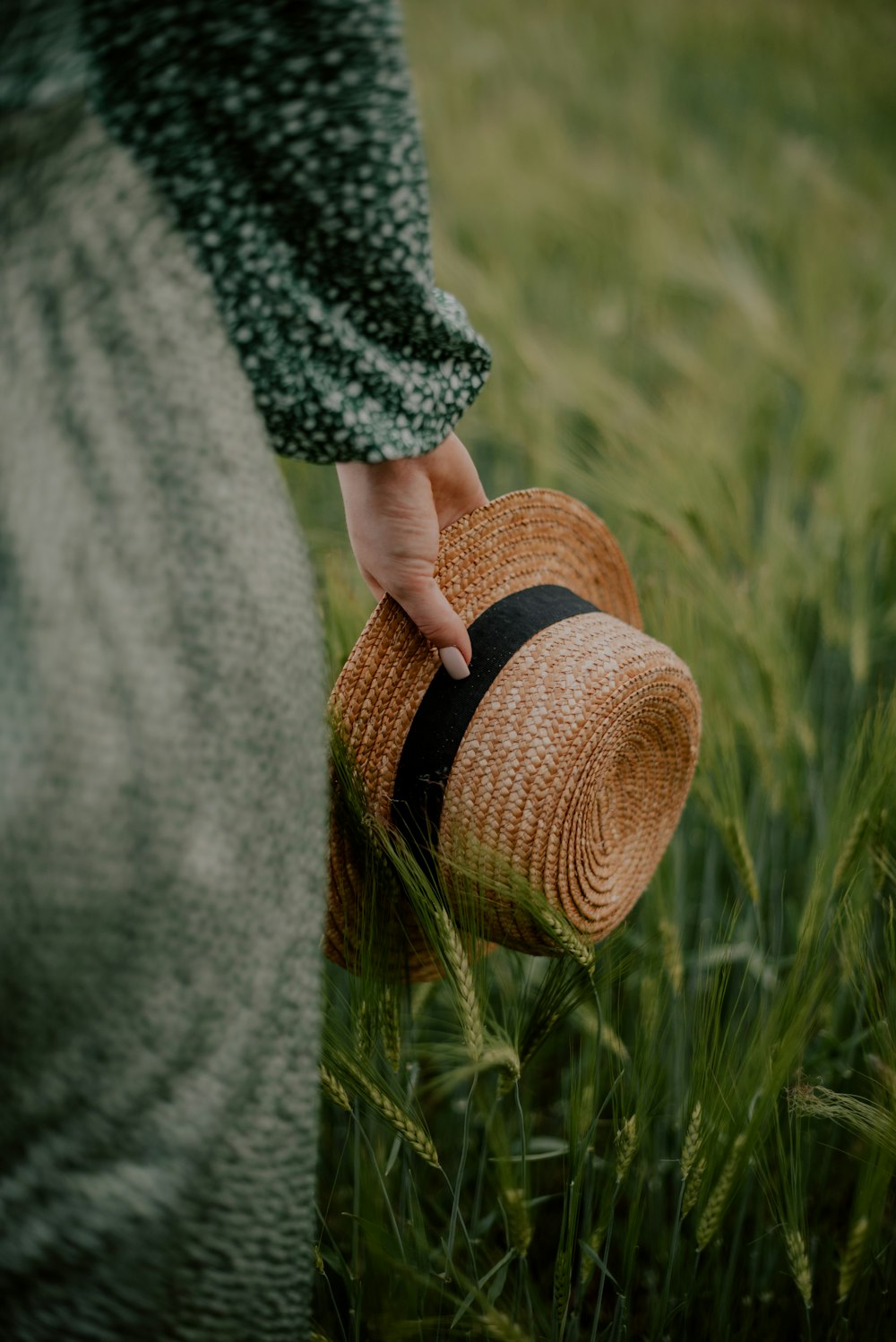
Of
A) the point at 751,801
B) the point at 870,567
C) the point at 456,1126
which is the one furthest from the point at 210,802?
the point at 870,567

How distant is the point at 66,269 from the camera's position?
→ 0.40 metres

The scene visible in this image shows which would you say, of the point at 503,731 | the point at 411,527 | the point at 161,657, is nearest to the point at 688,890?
the point at 503,731

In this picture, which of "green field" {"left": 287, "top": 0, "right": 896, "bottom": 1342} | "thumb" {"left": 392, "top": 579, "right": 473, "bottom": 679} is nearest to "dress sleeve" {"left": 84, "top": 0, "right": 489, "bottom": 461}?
"thumb" {"left": 392, "top": 579, "right": 473, "bottom": 679}

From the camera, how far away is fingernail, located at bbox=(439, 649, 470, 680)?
0.66m

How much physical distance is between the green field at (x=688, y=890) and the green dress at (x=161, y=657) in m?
0.18

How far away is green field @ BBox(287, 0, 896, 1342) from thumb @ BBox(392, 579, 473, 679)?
0.21 metres

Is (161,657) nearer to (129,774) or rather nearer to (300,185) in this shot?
(129,774)

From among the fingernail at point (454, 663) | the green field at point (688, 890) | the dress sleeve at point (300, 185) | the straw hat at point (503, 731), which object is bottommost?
the green field at point (688, 890)

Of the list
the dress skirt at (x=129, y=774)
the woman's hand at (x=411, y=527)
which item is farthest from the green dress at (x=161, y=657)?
the woman's hand at (x=411, y=527)

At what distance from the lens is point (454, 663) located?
667 millimetres

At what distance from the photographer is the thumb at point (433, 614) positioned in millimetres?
642

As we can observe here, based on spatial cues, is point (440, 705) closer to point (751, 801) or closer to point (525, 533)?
point (525, 533)

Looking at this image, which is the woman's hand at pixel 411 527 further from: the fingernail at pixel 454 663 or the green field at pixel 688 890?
the green field at pixel 688 890

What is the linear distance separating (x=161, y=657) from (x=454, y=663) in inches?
11.4
